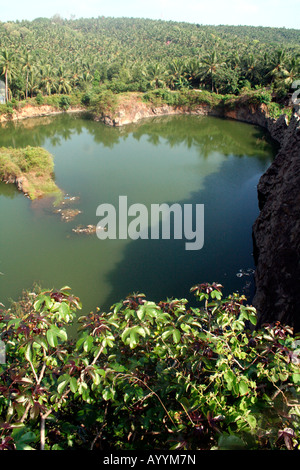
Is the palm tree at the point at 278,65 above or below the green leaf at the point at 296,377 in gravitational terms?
above

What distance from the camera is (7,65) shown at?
2606 cm

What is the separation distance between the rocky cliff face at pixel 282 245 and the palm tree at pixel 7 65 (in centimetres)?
2552

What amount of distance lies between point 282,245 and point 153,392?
457cm

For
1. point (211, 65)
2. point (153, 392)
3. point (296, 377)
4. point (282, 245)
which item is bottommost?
point (282, 245)

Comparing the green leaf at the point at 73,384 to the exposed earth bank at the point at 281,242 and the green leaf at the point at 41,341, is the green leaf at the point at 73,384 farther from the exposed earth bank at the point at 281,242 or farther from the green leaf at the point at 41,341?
the exposed earth bank at the point at 281,242

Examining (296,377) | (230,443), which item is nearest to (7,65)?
(296,377)

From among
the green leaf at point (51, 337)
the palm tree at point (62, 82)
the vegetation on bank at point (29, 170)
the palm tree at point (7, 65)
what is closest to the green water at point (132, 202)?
the vegetation on bank at point (29, 170)

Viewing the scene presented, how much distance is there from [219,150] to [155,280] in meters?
13.6

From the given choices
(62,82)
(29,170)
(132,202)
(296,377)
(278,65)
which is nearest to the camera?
(296,377)

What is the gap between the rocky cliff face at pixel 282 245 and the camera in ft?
16.9

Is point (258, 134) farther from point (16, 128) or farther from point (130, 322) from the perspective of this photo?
point (130, 322)

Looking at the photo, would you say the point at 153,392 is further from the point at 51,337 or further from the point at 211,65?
the point at 211,65

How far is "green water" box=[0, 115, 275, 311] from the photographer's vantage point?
848 cm

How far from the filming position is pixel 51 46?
5025cm
